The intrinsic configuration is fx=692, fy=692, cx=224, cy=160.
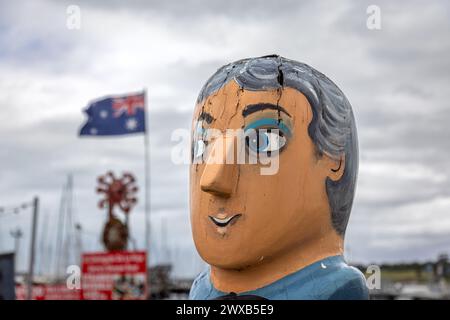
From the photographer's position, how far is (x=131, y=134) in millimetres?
22906

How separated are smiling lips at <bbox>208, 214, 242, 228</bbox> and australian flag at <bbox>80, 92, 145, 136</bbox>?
17.1 metres

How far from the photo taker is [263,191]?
5.39m

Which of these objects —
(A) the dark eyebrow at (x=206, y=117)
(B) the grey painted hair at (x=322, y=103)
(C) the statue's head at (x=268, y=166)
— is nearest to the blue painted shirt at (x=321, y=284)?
(C) the statue's head at (x=268, y=166)

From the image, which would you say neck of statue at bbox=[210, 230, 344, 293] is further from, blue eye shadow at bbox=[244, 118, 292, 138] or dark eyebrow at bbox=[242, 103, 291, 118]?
dark eyebrow at bbox=[242, 103, 291, 118]

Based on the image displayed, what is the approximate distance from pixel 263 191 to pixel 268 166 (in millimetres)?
209

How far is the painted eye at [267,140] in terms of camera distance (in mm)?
5480

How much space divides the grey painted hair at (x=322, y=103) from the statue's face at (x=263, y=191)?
0.21ft

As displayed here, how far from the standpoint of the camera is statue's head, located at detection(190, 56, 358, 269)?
5402mm

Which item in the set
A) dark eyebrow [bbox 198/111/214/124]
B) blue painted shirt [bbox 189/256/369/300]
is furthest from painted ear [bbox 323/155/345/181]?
dark eyebrow [bbox 198/111/214/124]
